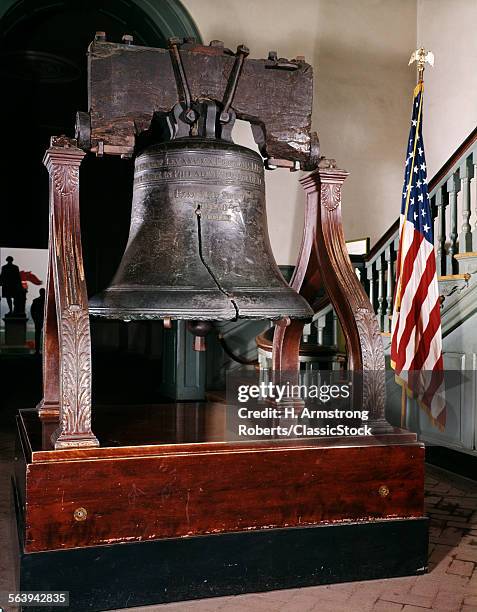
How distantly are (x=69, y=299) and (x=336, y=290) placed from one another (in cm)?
111

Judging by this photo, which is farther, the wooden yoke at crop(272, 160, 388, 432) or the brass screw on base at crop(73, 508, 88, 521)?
the wooden yoke at crop(272, 160, 388, 432)

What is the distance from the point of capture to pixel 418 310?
15.8 ft

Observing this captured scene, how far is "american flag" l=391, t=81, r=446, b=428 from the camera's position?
4.72 meters

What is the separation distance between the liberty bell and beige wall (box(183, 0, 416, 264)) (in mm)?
3925

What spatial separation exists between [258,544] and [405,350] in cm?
264

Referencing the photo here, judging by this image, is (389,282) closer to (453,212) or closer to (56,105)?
(453,212)

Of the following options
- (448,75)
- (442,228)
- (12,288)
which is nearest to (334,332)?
(442,228)

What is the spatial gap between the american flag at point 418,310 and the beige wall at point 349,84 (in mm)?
1790

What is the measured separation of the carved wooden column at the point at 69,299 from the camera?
233cm

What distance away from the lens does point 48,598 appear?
2.23 metres

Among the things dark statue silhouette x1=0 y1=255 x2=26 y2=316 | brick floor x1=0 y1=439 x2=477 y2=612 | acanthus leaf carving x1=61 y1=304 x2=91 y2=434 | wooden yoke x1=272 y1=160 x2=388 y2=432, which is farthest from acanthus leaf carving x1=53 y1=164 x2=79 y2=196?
dark statue silhouette x1=0 y1=255 x2=26 y2=316

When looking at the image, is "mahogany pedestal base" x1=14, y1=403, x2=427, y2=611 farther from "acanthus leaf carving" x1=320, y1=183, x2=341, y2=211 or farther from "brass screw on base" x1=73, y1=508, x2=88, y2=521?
"acanthus leaf carving" x1=320, y1=183, x2=341, y2=211

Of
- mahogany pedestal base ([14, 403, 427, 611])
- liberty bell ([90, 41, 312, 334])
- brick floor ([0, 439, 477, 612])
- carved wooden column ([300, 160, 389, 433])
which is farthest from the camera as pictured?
carved wooden column ([300, 160, 389, 433])

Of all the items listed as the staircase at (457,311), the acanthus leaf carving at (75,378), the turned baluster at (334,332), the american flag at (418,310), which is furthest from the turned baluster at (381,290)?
the acanthus leaf carving at (75,378)
